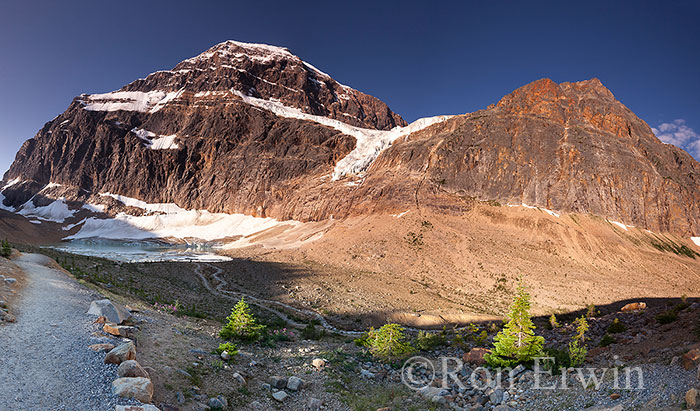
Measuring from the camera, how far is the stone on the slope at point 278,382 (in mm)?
8383

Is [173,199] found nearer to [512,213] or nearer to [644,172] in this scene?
[512,213]

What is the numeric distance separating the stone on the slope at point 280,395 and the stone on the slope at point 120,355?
3.26 m

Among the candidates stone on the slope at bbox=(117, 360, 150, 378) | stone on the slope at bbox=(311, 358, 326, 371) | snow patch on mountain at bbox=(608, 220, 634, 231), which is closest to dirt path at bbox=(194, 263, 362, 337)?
stone on the slope at bbox=(311, 358, 326, 371)

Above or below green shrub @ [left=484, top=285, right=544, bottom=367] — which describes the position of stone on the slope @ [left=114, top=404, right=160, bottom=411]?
below

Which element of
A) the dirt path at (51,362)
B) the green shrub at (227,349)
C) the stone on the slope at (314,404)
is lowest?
the stone on the slope at (314,404)

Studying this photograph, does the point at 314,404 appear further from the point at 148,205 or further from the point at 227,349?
the point at 148,205

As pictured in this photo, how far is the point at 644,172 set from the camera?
70.4 meters

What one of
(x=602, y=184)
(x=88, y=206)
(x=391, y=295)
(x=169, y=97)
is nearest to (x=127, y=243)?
(x=88, y=206)

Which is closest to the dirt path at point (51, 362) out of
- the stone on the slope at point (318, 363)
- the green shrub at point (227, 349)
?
the green shrub at point (227, 349)

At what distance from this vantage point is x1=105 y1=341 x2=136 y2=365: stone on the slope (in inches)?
247

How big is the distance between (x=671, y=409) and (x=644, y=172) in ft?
293

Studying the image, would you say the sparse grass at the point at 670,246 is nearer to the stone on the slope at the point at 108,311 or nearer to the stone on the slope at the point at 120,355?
the stone on the slope at the point at 108,311

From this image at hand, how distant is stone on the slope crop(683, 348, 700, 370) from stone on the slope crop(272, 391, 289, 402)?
8175 millimetres

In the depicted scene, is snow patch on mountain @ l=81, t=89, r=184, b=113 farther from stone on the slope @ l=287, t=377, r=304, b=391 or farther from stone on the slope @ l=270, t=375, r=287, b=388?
stone on the slope @ l=287, t=377, r=304, b=391
